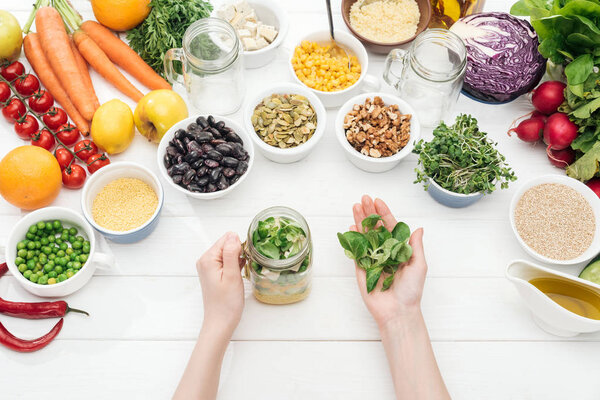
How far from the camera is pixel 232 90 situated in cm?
155

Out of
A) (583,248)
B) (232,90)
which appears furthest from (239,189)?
(583,248)

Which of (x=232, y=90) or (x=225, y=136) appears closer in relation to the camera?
(x=225, y=136)

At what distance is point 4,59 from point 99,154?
451 millimetres

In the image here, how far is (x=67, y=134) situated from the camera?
1458mm

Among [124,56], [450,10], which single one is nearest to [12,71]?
[124,56]

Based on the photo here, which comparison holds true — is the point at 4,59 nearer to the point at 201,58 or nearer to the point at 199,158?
the point at 201,58

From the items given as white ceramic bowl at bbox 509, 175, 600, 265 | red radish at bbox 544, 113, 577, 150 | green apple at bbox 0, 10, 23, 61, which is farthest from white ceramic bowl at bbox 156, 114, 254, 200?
red radish at bbox 544, 113, 577, 150

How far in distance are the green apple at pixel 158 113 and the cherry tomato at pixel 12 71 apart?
38cm

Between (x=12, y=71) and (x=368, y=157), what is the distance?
1.07m

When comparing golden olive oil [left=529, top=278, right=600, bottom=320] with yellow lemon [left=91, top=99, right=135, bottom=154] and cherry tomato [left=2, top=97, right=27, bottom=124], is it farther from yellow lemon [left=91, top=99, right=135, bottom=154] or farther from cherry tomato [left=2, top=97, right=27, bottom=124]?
cherry tomato [left=2, top=97, right=27, bottom=124]

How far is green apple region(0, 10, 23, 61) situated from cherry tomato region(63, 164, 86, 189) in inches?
17.4

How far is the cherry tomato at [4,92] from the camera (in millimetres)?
1468

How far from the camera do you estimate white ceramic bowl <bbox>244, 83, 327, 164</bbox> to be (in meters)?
1.41

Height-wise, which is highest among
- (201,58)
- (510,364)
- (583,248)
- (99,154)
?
(201,58)
